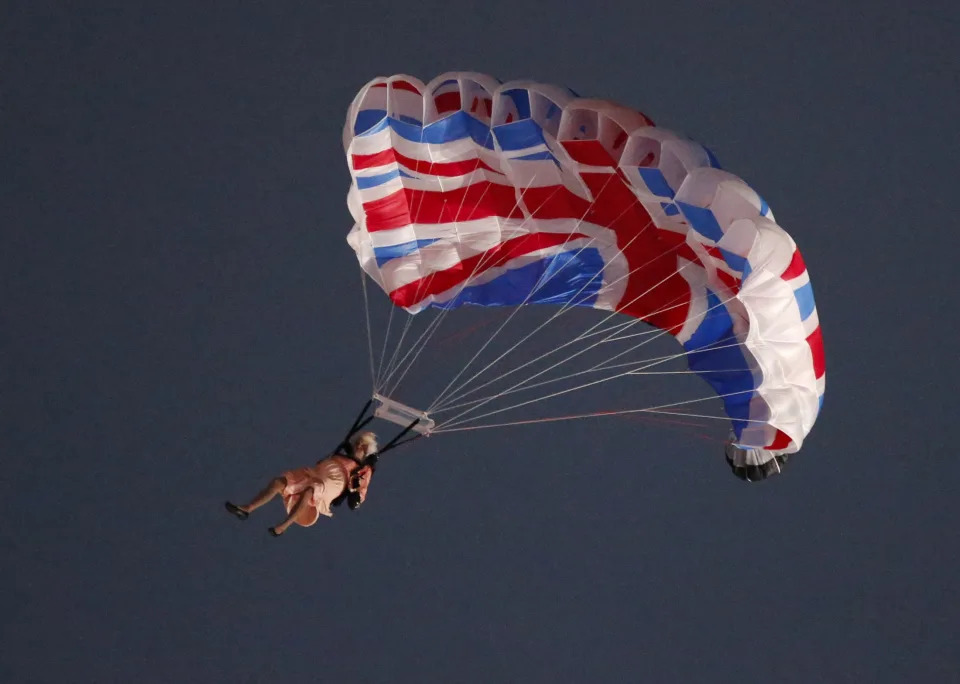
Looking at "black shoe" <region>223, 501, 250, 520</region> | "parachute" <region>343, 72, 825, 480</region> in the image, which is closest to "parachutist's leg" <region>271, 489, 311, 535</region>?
"black shoe" <region>223, 501, 250, 520</region>

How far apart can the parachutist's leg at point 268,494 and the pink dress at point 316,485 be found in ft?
0.11

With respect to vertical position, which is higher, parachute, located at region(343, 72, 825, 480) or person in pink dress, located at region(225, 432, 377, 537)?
parachute, located at region(343, 72, 825, 480)

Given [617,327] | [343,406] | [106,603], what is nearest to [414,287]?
[617,327]

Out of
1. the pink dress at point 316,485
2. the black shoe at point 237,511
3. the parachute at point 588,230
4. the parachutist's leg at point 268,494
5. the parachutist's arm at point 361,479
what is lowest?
the black shoe at point 237,511

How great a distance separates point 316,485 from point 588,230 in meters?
1.97

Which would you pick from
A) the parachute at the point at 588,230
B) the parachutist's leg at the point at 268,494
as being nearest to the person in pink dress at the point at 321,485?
the parachutist's leg at the point at 268,494

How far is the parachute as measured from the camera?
7699 millimetres

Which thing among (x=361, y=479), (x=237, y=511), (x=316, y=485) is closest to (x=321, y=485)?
(x=316, y=485)

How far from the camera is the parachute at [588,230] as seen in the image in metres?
7.70

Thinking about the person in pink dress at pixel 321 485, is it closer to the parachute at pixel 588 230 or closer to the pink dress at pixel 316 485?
the pink dress at pixel 316 485

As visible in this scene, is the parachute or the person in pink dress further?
the person in pink dress

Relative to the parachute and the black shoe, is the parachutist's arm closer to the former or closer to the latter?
the black shoe

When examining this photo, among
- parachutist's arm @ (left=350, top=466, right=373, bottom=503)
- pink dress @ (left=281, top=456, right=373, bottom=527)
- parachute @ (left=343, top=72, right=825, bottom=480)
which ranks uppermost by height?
parachute @ (left=343, top=72, right=825, bottom=480)

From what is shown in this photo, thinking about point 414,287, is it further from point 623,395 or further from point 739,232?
point 623,395
